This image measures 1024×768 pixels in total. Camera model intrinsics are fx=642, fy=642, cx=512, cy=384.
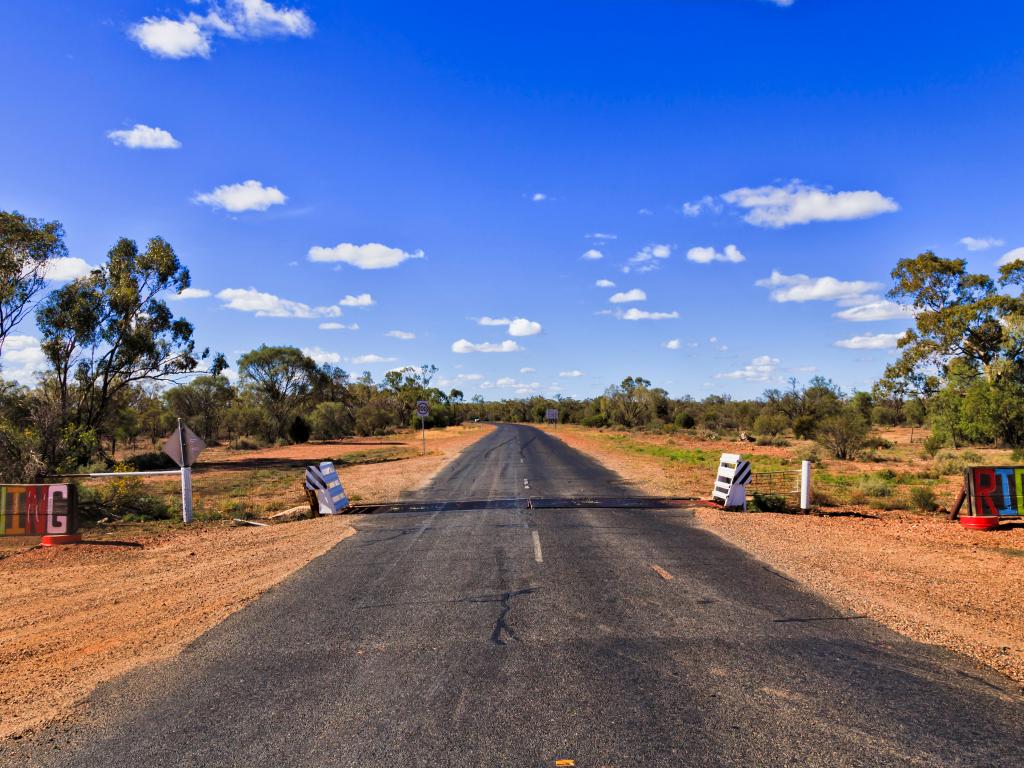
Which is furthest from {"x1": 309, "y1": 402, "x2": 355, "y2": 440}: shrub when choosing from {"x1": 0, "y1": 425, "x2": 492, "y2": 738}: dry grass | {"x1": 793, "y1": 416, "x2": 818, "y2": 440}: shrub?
{"x1": 0, "y1": 425, "x2": 492, "y2": 738}: dry grass

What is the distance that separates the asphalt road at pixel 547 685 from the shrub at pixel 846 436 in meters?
29.8

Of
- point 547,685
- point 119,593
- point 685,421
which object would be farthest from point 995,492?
point 685,421

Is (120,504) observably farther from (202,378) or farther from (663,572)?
(202,378)

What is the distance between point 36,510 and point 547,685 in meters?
10.9

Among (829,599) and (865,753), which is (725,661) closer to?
(865,753)

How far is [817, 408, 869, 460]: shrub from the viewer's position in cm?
3450

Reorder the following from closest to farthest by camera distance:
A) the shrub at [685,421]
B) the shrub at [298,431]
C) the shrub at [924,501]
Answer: the shrub at [924,501] < the shrub at [298,431] < the shrub at [685,421]

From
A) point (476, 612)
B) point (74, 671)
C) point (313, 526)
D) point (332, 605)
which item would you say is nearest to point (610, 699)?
point (476, 612)

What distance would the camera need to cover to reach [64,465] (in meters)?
18.7

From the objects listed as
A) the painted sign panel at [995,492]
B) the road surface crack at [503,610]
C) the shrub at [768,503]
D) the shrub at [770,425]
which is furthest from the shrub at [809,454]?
the road surface crack at [503,610]

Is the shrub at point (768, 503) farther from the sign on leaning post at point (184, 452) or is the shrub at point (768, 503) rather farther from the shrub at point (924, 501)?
the sign on leaning post at point (184, 452)

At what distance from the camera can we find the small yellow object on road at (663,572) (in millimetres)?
8273

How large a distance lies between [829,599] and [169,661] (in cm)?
696

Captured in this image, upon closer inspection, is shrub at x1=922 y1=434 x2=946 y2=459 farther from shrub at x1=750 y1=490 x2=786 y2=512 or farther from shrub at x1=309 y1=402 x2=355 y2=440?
shrub at x1=309 y1=402 x2=355 y2=440
